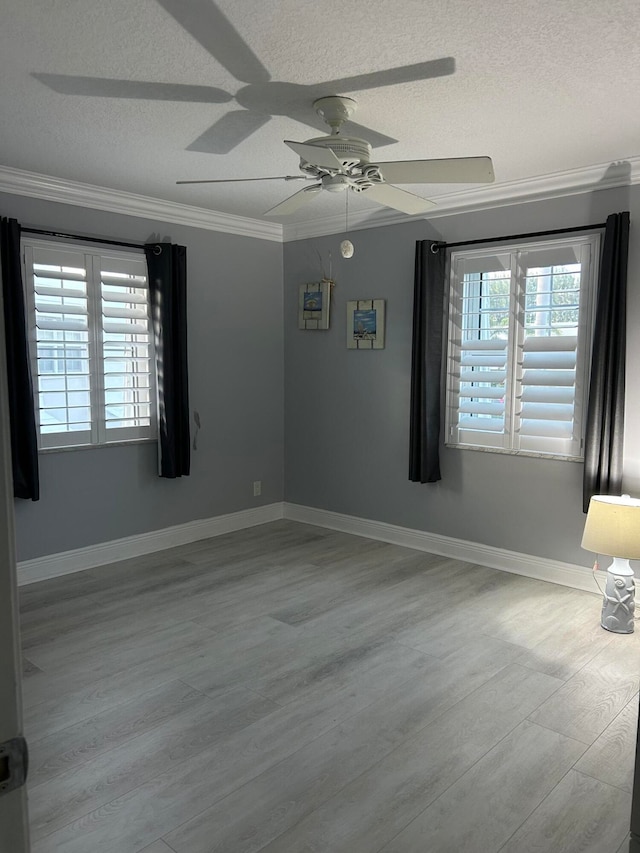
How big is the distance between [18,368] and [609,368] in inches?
137

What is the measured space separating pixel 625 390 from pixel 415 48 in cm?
236

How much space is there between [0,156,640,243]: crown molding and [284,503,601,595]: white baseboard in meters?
2.35

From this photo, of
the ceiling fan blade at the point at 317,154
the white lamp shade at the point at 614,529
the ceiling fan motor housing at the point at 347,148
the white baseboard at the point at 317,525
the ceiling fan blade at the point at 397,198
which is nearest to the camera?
the ceiling fan blade at the point at 317,154

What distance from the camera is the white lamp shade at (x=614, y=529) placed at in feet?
11.3

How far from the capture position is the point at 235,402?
5383 millimetres

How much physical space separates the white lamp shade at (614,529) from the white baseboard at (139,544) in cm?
288

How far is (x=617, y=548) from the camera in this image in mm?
3461

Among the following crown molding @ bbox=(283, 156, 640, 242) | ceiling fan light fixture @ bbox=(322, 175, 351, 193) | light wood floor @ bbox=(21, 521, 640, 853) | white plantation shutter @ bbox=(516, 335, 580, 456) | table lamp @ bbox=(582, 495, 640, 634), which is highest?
crown molding @ bbox=(283, 156, 640, 242)

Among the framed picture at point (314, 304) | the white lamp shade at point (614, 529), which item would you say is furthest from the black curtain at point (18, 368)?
the white lamp shade at point (614, 529)

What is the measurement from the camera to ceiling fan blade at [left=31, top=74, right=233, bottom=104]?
2615 mm

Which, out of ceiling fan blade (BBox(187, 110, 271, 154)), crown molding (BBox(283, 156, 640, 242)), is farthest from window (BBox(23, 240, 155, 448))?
crown molding (BBox(283, 156, 640, 242))

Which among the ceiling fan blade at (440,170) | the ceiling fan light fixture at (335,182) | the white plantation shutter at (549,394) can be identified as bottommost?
the white plantation shutter at (549,394)

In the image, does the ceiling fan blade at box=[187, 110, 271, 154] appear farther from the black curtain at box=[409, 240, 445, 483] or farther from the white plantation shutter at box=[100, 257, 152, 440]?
the black curtain at box=[409, 240, 445, 483]

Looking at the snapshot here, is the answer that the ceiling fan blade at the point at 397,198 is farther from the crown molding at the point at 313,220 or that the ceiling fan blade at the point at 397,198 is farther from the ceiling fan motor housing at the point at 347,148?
the crown molding at the point at 313,220
